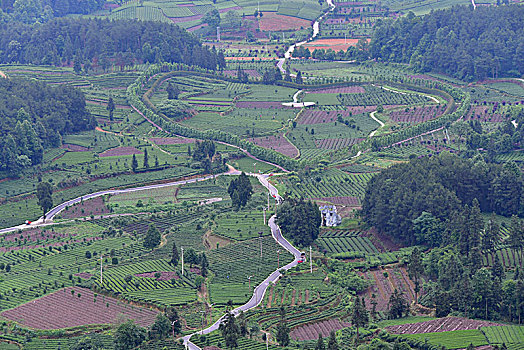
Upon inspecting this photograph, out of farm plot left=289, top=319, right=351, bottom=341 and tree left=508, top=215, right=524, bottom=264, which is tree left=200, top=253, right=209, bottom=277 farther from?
tree left=508, top=215, right=524, bottom=264

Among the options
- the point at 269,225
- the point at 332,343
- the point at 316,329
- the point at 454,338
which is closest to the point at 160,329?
the point at 316,329

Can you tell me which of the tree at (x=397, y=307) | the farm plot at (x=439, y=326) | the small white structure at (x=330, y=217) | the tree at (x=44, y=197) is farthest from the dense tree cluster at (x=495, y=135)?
the tree at (x=44, y=197)

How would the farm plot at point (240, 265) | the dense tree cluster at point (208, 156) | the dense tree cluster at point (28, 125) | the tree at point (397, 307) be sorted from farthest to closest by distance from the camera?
the dense tree cluster at point (208, 156) < the dense tree cluster at point (28, 125) < the farm plot at point (240, 265) < the tree at point (397, 307)

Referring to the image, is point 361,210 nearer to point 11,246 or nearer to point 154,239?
point 154,239

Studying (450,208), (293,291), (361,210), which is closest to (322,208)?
(361,210)

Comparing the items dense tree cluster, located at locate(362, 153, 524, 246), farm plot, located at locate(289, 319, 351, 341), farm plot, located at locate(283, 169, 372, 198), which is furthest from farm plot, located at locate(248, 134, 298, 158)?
farm plot, located at locate(289, 319, 351, 341)

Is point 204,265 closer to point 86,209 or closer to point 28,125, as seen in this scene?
point 86,209

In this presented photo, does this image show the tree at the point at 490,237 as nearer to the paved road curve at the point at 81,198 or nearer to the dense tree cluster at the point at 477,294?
the dense tree cluster at the point at 477,294
